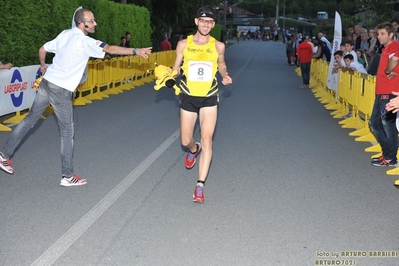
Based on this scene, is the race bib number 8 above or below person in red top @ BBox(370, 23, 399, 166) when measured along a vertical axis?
above

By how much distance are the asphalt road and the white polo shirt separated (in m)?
1.21

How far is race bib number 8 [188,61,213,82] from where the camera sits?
7.20m

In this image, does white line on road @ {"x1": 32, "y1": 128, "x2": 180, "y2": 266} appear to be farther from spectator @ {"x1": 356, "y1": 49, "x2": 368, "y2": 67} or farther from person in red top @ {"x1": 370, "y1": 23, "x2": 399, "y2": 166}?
spectator @ {"x1": 356, "y1": 49, "x2": 368, "y2": 67}

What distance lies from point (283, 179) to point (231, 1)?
181m

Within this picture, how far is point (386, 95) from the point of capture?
909 cm

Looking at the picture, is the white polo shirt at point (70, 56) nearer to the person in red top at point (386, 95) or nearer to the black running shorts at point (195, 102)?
the black running shorts at point (195, 102)

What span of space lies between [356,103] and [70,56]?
23.1 ft

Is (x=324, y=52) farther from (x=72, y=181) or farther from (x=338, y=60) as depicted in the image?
(x=72, y=181)

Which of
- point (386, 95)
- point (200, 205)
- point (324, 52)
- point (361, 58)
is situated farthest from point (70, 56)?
point (324, 52)

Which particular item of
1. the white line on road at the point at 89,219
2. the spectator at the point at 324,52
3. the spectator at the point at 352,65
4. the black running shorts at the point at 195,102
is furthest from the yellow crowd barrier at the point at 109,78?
the spectator at the point at 324,52

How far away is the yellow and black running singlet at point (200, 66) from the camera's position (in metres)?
7.19

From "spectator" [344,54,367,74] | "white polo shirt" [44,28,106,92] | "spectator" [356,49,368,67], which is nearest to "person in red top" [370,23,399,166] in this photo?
"white polo shirt" [44,28,106,92]

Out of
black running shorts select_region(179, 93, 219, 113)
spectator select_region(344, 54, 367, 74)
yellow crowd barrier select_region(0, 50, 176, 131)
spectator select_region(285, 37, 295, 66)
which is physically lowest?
spectator select_region(285, 37, 295, 66)

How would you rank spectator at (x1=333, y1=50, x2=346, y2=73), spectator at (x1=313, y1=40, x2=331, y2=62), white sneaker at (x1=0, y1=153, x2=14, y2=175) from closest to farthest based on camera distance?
white sneaker at (x1=0, y1=153, x2=14, y2=175) < spectator at (x1=333, y1=50, x2=346, y2=73) < spectator at (x1=313, y1=40, x2=331, y2=62)
